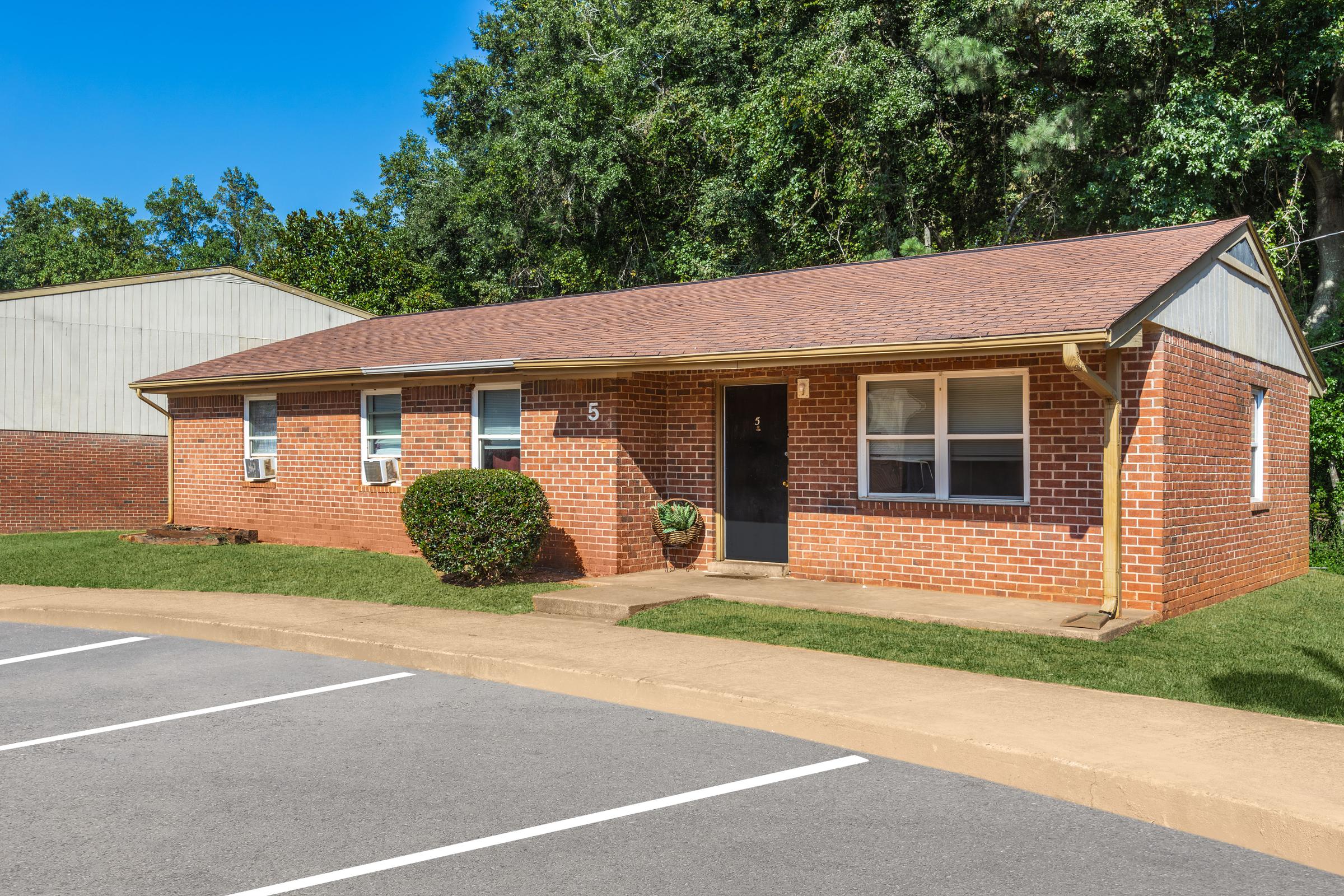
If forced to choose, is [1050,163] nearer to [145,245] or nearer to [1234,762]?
[1234,762]

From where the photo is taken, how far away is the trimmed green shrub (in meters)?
12.4

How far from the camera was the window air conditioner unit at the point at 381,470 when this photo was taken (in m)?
15.8

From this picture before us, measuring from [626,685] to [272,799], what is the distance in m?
2.85

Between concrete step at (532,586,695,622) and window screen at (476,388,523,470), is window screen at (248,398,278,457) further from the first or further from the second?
concrete step at (532,586,695,622)

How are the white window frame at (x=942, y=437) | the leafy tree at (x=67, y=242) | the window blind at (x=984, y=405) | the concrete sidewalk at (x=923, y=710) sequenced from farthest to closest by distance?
1. the leafy tree at (x=67, y=242)
2. the window blind at (x=984, y=405)
3. the white window frame at (x=942, y=437)
4. the concrete sidewalk at (x=923, y=710)

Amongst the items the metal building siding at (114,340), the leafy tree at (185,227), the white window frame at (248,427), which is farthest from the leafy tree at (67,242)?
the white window frame at (248,427)

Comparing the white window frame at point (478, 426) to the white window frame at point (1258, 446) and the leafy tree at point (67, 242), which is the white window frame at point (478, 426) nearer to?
the white window frame at point (1258, 446)

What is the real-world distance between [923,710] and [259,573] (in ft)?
33.3

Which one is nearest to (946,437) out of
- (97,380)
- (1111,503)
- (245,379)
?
(1111,503)

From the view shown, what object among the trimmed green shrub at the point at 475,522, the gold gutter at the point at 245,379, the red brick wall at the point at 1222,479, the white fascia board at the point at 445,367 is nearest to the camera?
the red brick wall at the point at 1222,479

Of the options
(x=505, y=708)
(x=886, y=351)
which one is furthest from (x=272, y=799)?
(x=886, y=351)

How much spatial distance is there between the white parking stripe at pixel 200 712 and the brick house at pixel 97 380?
55.4ft

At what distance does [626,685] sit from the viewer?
774 cm

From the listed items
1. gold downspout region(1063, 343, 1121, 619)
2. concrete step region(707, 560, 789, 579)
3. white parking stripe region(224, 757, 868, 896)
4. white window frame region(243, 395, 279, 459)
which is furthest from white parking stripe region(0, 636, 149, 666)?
gold downspout region(1063, 343, 1121, 619)
